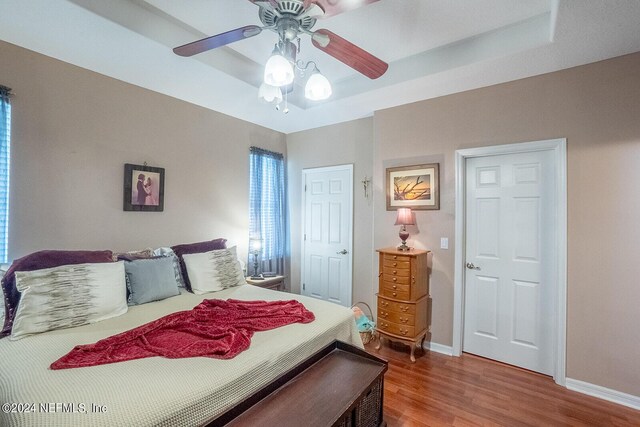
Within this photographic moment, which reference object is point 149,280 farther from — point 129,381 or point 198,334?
point 129,381

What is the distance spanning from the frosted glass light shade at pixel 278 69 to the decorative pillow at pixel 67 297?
1710 millimetres

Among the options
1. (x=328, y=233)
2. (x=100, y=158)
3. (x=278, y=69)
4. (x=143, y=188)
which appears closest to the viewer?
(x=278, y=69)

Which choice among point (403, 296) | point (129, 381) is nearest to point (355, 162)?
point (403, 296)

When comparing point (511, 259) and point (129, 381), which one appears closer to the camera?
point (129, 381)

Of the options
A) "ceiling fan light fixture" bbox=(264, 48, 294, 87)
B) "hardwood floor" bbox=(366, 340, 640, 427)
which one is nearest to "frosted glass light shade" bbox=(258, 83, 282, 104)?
"ceiling fan light fixture" bbox=(264, 48, 294, 87)

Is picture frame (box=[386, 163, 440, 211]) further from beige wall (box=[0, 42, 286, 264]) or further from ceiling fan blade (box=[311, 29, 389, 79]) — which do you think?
beige wall (box=[0, 42, 286, 264])

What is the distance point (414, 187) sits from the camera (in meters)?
3.15

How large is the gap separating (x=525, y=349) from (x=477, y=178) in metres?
1.62

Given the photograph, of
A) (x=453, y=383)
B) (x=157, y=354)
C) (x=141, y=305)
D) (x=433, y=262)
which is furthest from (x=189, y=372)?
(x=433, y=262)

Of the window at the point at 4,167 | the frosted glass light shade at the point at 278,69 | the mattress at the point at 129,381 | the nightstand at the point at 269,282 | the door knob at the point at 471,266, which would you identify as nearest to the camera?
the mattress at the point at 129,381

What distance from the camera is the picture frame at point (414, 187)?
3.02 metres

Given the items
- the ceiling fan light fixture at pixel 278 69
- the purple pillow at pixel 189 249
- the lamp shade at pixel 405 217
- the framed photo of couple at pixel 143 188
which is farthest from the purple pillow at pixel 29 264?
the lamp shade at pixel 405 217

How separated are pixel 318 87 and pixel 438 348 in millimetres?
2739

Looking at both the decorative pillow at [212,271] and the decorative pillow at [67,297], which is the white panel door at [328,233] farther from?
the decorative pillow at [67,297]
